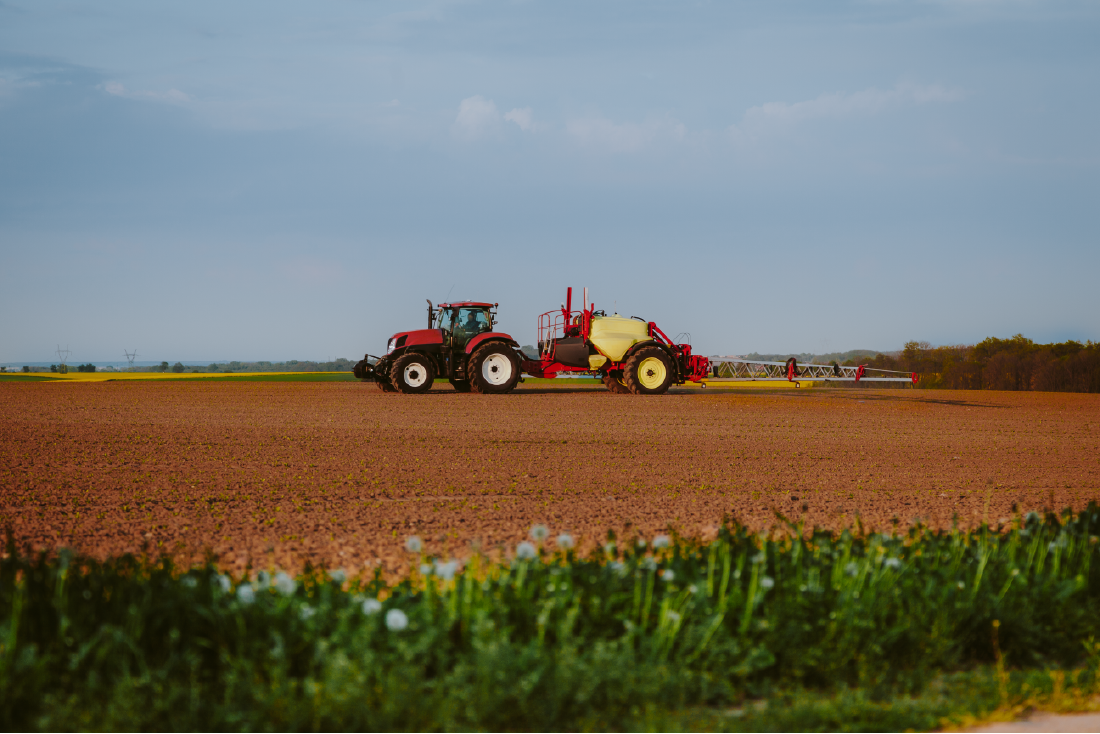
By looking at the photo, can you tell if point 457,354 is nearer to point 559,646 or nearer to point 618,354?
point 618,354

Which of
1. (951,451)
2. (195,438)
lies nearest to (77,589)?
(195,438)

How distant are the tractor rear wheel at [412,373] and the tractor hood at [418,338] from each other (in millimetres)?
341

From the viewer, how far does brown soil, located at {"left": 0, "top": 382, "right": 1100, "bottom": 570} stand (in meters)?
6.14

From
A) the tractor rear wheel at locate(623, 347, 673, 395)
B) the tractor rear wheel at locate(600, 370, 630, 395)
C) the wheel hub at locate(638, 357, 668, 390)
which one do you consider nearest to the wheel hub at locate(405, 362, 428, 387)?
the tractor rear wheel at locate(600, 370, 630, 395)

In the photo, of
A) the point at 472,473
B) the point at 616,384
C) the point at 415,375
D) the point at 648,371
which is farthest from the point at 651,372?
the point at 472,473

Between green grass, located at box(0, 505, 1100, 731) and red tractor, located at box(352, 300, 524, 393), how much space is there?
16.5 m

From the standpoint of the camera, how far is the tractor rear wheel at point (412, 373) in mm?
20766

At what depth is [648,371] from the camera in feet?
72.0

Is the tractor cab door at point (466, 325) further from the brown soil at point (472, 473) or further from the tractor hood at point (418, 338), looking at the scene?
the brown soil at point (472, 473)

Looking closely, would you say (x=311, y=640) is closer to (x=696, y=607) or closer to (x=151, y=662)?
(x=151, y=662)

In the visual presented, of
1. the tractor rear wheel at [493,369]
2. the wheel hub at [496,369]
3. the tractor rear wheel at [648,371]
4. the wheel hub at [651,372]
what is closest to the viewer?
the tractor rear wheel at [493,369]

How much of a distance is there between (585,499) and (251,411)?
38.1 ft

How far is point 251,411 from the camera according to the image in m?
17.0

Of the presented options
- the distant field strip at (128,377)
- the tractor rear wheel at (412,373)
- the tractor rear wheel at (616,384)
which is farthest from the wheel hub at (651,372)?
the distant field strip at (128,377)
